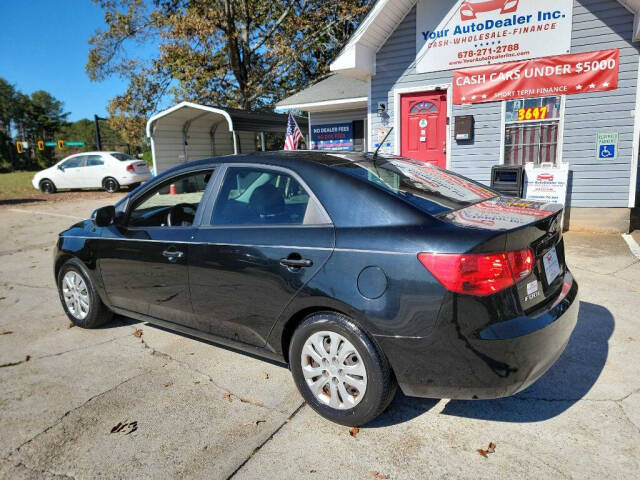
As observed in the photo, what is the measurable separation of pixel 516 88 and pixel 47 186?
59.6ft

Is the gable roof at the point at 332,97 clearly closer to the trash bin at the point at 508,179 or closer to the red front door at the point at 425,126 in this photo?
the red front door at the point at 425,126

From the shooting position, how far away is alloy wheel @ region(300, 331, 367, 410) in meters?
2.54

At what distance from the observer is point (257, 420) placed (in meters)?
2.78

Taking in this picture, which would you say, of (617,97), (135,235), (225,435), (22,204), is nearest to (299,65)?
(22,204)

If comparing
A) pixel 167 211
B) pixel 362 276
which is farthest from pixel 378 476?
pixel 167 211

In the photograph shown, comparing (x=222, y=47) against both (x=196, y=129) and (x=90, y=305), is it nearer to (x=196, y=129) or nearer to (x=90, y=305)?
(x=196, y=129)

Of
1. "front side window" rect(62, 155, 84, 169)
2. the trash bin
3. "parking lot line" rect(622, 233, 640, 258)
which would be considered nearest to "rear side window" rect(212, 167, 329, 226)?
"parking lot line" rect(622, 233, 640, 258)

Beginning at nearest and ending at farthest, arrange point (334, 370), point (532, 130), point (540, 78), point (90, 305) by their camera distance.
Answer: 1. point (334, 370)
2. point (90, 305)
3. point (540, 78)
4. point (532, 130)

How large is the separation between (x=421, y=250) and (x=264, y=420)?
1.41m

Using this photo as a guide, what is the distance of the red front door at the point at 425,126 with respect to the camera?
9351mm

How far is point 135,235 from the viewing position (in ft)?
11.9

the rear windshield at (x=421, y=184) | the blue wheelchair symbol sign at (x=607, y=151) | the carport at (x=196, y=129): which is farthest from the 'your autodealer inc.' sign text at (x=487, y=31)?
the carport at (x=196, y=129)

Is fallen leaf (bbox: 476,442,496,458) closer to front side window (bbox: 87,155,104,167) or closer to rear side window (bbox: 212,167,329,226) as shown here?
rear side window (bbox: 212,167,329,226)

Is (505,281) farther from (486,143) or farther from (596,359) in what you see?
(486,143)
